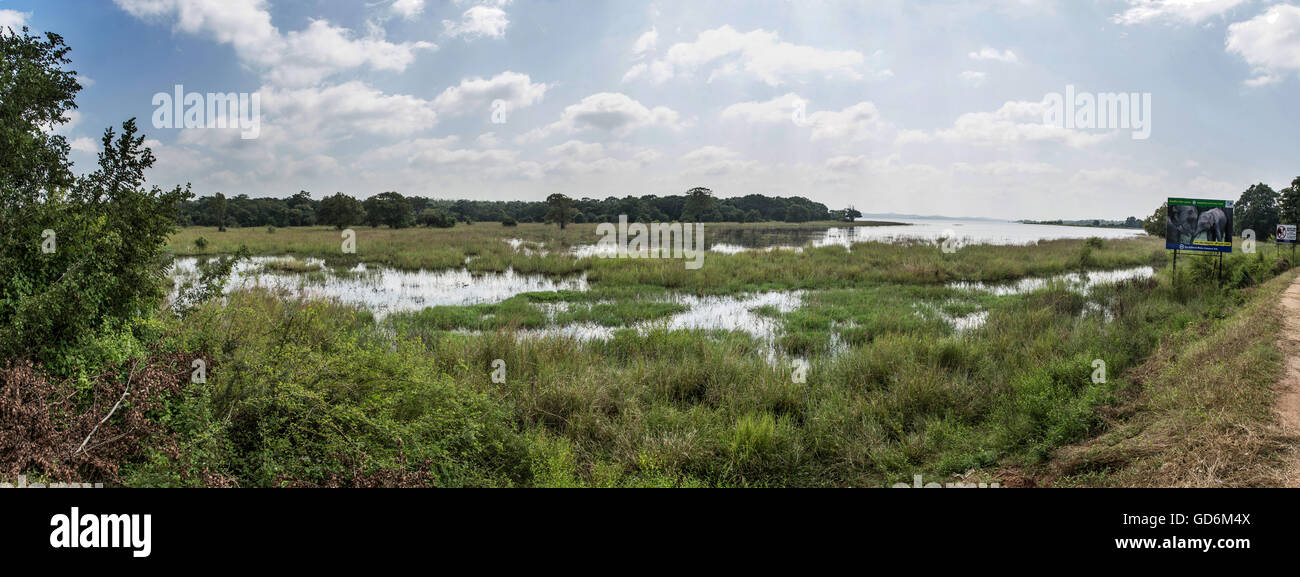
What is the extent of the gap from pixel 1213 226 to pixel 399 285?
25720 millimetres

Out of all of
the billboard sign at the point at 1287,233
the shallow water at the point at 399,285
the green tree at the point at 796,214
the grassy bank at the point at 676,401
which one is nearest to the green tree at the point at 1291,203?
the billboard sign at the point at 1287,233

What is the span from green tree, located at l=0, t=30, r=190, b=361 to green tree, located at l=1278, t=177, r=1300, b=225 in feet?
147

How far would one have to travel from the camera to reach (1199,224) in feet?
56.9

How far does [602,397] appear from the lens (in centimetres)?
731

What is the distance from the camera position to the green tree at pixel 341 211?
5725 cm

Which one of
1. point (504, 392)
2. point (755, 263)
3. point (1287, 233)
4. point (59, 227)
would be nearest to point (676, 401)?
point (504, 392)

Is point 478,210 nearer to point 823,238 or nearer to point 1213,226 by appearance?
point 823,238

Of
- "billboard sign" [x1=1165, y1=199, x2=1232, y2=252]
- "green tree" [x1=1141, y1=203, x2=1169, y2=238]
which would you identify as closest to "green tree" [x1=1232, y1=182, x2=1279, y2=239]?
"green tree" [x1=1141, y1=203, x2=1169, y2=238]

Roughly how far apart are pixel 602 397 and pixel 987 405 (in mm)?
4887

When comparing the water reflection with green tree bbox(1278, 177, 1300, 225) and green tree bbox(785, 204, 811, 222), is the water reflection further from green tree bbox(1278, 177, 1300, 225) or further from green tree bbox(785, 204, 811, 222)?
green tree bbox(785, 204, 811, 222)

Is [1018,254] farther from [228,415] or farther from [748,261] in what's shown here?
[228,415]

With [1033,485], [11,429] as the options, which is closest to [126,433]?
[11,429]

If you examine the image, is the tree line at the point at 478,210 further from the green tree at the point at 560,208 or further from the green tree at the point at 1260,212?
the green tree at the point at 1260,212

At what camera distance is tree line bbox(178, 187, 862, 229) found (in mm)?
60156
